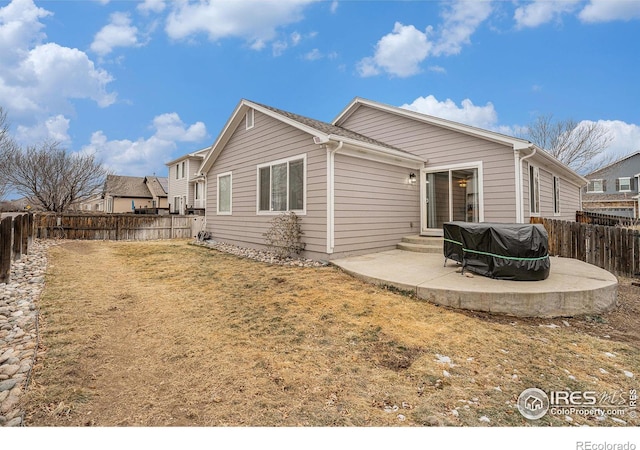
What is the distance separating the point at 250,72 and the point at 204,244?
22.9 feet

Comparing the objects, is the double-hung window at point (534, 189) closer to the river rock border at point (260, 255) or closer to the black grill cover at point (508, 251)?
the black grill cover at point (508, 251)

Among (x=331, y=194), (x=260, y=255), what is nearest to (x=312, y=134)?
(x=331, y=194)

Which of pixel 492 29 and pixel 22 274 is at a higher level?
pixel 492 29

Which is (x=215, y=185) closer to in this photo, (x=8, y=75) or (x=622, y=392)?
(x=8, y=75)

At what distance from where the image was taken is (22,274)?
216 inches

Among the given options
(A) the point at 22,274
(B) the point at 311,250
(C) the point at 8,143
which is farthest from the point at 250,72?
(C) the point at 8,143

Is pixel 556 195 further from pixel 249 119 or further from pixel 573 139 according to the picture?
pixel 573 139

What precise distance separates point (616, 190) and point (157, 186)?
138 feet

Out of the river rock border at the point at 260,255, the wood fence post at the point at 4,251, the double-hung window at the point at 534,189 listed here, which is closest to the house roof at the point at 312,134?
the river rock border at the point at 260,255

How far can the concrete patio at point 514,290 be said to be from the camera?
3889 millimetres

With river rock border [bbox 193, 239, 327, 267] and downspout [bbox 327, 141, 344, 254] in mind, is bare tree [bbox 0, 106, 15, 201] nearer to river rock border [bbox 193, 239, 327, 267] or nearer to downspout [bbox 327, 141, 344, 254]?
river rock border [bbox 193, 239, 327, 267]

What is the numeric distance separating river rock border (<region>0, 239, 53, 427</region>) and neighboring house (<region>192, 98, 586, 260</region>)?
16.0ft

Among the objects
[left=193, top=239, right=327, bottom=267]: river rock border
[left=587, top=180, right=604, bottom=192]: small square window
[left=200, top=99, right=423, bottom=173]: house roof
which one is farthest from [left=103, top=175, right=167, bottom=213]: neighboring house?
[left=587, top=180, right=604, bottom=192]: small square window

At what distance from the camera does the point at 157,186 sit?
3058 centimetres
